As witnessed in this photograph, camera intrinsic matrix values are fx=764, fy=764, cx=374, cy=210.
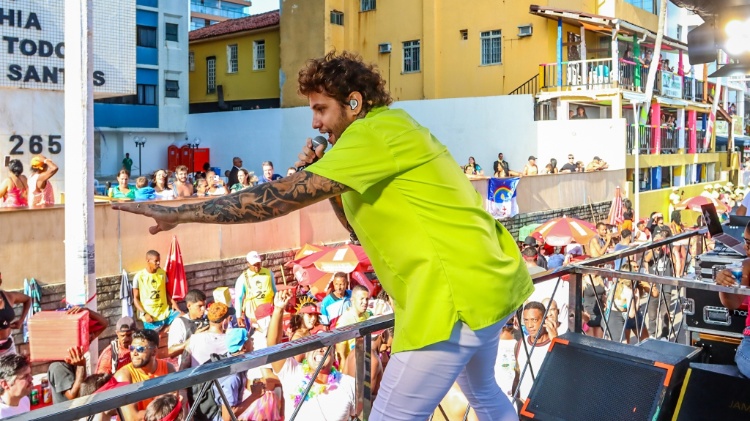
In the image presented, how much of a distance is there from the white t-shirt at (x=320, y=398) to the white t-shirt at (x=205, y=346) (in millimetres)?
1137

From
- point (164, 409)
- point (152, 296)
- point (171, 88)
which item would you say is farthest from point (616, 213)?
point (171, 88)

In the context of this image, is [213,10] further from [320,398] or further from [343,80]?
[343,80]

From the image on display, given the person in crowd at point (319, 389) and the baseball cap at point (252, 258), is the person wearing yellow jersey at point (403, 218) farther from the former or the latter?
the baseball cap at point (252, 258)

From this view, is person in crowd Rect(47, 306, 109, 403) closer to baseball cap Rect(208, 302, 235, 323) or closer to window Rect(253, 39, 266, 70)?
baseball cap Rect(208, 302, 235, 323)

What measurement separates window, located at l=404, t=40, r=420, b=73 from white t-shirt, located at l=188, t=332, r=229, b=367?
23.3m

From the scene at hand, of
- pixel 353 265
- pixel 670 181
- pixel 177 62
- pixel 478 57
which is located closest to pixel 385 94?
pixel 353 265

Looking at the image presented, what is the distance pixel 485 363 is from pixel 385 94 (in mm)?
971

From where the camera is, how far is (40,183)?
10.2 m

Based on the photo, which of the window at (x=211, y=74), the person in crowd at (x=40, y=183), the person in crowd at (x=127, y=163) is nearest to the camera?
the person in crowd at (x=40, y=183)

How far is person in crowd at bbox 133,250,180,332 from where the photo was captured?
31.0 feet

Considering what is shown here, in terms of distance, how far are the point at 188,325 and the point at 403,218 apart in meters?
5.57

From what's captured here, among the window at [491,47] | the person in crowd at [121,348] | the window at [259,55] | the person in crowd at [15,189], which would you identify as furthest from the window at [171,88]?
the person in crowd at [121,348]

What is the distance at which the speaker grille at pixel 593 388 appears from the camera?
360 cm

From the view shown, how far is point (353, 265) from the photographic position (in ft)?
33.9
